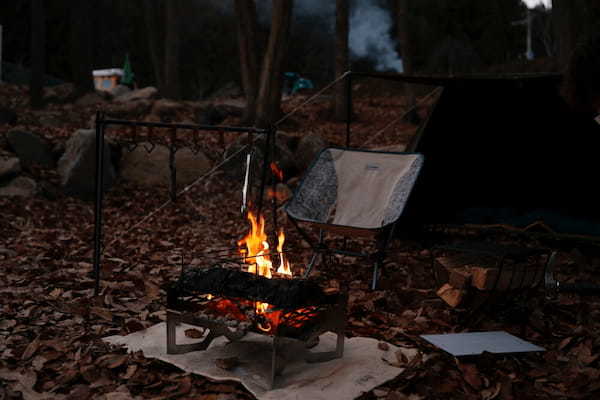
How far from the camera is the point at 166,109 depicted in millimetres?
12352

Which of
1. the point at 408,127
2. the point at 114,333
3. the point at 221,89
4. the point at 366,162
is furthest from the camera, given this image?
the point at 221,89

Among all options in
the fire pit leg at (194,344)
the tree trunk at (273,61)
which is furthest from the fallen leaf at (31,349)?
the tree trunk at (273,61)

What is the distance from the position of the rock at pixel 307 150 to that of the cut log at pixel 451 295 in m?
4.67

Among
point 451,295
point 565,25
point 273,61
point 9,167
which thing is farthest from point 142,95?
point 451,295

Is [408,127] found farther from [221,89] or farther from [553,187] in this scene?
[221,89]

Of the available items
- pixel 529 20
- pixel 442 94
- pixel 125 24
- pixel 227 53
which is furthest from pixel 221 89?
pixel 442 94

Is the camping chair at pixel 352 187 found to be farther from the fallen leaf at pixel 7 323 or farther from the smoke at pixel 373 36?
the smoke at pixel 373 36

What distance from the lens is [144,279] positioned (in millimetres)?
4734

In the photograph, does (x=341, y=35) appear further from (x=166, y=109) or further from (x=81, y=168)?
(x=81, y=168)

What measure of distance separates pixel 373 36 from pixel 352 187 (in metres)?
19.2

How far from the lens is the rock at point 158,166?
8289 millimetres

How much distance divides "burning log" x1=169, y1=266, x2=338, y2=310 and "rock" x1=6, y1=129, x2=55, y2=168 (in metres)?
5.64

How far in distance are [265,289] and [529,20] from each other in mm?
19997

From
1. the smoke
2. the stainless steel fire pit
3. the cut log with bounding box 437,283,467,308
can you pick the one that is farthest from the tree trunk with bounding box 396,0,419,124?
the smoke
